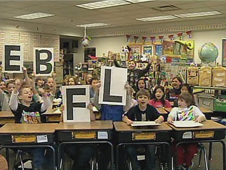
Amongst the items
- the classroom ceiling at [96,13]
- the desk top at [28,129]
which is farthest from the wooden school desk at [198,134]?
the classroom ceiling at [96,13]

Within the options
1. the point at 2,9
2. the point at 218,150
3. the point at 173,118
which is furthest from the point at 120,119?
the point at 2,9

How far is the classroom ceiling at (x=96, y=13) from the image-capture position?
6.12 m

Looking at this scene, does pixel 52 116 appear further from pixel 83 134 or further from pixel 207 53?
pixel 207 53

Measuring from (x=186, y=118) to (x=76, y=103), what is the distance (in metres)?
1.26

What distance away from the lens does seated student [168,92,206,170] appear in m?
3.13

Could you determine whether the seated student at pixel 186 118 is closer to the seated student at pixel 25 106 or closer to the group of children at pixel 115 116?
the group of children at pixel 115 116


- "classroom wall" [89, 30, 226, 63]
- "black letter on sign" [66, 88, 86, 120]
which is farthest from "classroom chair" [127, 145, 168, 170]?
"classroom wall" [89, 30, 226, 63]

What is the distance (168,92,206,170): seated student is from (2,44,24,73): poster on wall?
2167 millimetres

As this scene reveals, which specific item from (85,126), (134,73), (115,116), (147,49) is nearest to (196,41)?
(147,49)

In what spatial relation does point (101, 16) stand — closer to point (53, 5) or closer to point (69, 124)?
point (53, 5)

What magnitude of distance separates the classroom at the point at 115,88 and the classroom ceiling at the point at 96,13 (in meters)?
0.03

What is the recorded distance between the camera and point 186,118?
327 centimetres

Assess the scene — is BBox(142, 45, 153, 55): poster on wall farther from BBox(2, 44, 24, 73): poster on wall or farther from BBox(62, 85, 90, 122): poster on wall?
BBox(62, 85, 90, 122): poster on wall

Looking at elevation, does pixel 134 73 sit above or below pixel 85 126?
above
